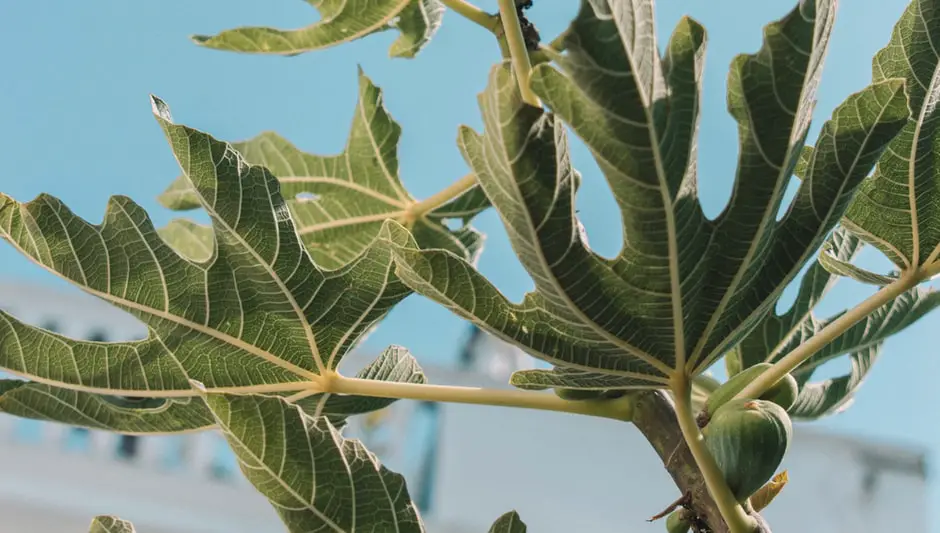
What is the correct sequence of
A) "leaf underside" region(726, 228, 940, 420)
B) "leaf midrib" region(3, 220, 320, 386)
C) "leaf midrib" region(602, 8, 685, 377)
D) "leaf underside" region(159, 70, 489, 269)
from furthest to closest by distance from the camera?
"leaf underside" region(159, 70, 489, 269) < "leaf underside" region(726, 228, 940, 420) < "leaf midrib" region(3, 220, 320, 386) < "leaf midrib" region(602, 8, 685, 377)

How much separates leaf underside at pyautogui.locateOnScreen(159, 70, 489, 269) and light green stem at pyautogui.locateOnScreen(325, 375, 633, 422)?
36 cm

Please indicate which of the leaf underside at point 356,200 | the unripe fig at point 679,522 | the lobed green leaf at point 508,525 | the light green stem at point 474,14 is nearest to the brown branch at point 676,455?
the unripe fig at point 679,522

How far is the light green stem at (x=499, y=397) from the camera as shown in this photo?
621mm

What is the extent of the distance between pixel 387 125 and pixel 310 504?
1.79 ft

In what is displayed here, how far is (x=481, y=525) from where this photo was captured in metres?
4.12

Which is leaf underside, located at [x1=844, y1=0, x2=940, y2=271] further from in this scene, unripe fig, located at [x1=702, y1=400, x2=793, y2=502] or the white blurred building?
the white blurred building

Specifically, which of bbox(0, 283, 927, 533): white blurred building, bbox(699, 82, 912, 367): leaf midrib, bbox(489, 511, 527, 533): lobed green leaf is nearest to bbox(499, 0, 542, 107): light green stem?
bbox(699, 82, 912, 367): leaf midrib

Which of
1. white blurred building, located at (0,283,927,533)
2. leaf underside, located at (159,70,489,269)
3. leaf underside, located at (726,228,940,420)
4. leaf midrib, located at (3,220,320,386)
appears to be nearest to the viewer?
leaf midrib, located at (3,220,320,386)

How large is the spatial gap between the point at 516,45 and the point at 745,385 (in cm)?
28

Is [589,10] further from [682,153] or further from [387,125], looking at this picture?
[387,125]

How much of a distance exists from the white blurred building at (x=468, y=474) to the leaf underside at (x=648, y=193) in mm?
3048

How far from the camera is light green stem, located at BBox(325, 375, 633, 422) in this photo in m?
0.62

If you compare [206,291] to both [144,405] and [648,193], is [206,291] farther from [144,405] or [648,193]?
[648,193]

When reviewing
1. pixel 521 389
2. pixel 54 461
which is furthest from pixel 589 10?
pixel 54 461
